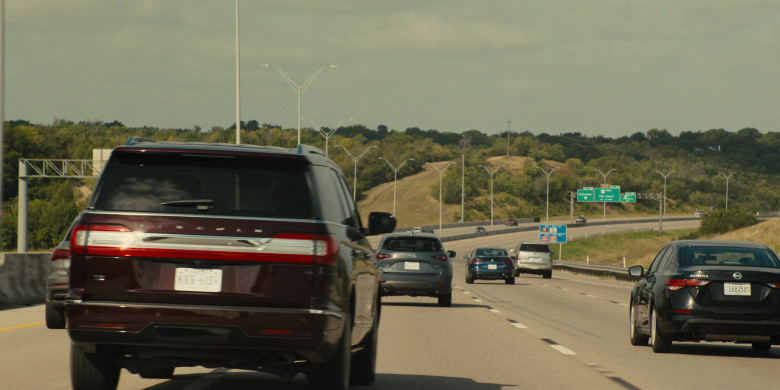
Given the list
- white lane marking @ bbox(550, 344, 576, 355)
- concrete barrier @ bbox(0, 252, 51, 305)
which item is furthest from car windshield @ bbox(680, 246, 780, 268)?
concrete barrier @ bbox(0, 252, 51, 305)

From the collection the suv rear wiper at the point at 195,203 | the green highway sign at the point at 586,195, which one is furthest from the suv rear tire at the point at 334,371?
the green highway sign at the point at 586,195

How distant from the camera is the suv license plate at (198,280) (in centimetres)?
728

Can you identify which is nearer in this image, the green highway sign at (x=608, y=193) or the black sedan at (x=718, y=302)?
the black sedan at (x=718, y=302)

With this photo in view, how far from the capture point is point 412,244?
25.0 meters

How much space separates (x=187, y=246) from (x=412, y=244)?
1789 centimetres

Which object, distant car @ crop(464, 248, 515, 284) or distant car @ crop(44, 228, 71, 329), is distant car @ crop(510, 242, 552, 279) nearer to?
distant car @ crop(464, 248, 515, 284)

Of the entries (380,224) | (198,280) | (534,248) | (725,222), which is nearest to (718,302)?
(380,224)

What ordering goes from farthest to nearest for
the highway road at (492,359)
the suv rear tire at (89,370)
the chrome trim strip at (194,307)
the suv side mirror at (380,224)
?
1. the suv side mirror at (380,224)
2. the highway road at (492,359)
3. the suv rear tire at (89,370)
4. the chrome trim strip at (194,307)

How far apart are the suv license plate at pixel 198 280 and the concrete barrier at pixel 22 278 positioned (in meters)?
15.9

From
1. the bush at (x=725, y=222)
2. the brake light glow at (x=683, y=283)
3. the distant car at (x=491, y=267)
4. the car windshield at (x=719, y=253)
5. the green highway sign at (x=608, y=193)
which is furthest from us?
the green highway sign at (x=608, y=193)

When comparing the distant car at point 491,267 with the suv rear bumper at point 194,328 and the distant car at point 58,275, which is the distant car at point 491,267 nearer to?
the distant car at point 58,275

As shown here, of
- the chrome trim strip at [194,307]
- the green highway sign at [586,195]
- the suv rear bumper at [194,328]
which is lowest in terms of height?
the suv rear bumper at [194,328]

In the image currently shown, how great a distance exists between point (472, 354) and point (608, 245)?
114802 millimetres

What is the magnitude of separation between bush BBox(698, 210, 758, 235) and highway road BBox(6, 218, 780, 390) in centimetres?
10434
